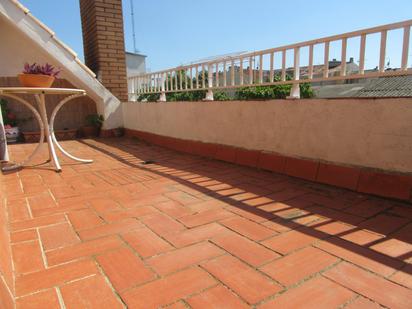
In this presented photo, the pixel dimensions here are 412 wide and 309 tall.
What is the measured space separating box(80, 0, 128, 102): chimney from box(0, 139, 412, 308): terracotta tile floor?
3.77 meters

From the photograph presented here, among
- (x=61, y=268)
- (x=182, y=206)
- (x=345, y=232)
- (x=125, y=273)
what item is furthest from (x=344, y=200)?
(x=61, y=268)

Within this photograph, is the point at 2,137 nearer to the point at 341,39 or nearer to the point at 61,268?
the point at 61,268

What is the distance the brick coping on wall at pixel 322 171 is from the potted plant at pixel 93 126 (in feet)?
9.43

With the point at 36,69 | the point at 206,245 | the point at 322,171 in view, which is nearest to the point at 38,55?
the point at 36,69

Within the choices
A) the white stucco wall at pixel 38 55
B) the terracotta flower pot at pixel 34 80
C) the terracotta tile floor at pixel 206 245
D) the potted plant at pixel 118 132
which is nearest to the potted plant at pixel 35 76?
the terracotta flower pot at pixel 34 80

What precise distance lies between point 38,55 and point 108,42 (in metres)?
1.34

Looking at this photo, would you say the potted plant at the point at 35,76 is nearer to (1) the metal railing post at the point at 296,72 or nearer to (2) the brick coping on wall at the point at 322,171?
(2) the brick coping on wall at the point at 322,171

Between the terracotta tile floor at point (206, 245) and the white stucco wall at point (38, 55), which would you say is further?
the white stucco wall at point (38, 55)

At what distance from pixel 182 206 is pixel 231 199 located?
1.25ft

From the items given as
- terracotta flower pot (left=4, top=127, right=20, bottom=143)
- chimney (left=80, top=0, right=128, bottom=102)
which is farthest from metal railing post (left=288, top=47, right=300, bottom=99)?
terracotta flower pot (left=4, top=127, right=20, bottom=143)

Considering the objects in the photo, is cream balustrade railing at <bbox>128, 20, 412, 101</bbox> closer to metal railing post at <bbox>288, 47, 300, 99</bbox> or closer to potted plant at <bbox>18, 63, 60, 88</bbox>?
metal railing post at <bbox>288, 47, 300, 99</bbox>

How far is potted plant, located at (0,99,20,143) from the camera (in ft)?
16.9

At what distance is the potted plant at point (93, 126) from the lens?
5.91 m

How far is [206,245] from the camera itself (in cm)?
148
